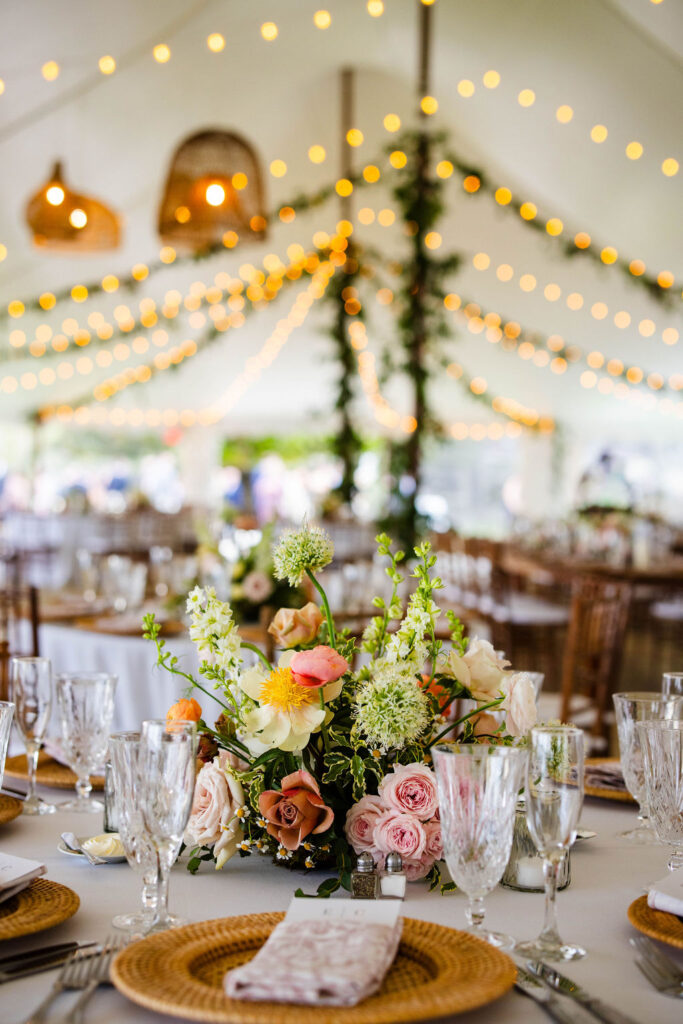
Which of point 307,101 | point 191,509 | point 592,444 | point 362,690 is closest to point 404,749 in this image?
point 362,690

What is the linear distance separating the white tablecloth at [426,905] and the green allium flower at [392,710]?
204mm

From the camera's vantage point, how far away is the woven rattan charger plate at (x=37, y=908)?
3.77 ft

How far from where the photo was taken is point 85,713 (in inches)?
64.8

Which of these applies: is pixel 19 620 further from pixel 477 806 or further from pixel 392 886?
pixel 477 806

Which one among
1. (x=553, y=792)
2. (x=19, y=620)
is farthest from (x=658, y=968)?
(x=19, y=620)

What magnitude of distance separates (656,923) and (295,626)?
562 mm

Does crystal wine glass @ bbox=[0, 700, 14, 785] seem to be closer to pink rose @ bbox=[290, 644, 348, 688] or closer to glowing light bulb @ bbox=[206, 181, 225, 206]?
pink rose @ bbox=[290, 644, 348, 688]

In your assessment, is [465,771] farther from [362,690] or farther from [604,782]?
[604,782]

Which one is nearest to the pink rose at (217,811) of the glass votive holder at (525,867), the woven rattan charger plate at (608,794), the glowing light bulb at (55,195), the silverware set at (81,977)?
the silverware set at (81,977)

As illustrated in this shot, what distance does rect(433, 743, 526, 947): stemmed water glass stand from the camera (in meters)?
1.10

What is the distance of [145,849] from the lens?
3.81ft

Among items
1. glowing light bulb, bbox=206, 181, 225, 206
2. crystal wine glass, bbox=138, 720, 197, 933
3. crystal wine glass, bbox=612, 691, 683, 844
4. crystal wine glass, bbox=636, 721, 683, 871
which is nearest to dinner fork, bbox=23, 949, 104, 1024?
crystal wine glass, bbox=138, 720, 197, 933

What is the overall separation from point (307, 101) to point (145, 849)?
8.65 m

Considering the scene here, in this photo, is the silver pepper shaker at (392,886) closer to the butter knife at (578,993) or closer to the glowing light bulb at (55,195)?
the butter knife at (578,993)
